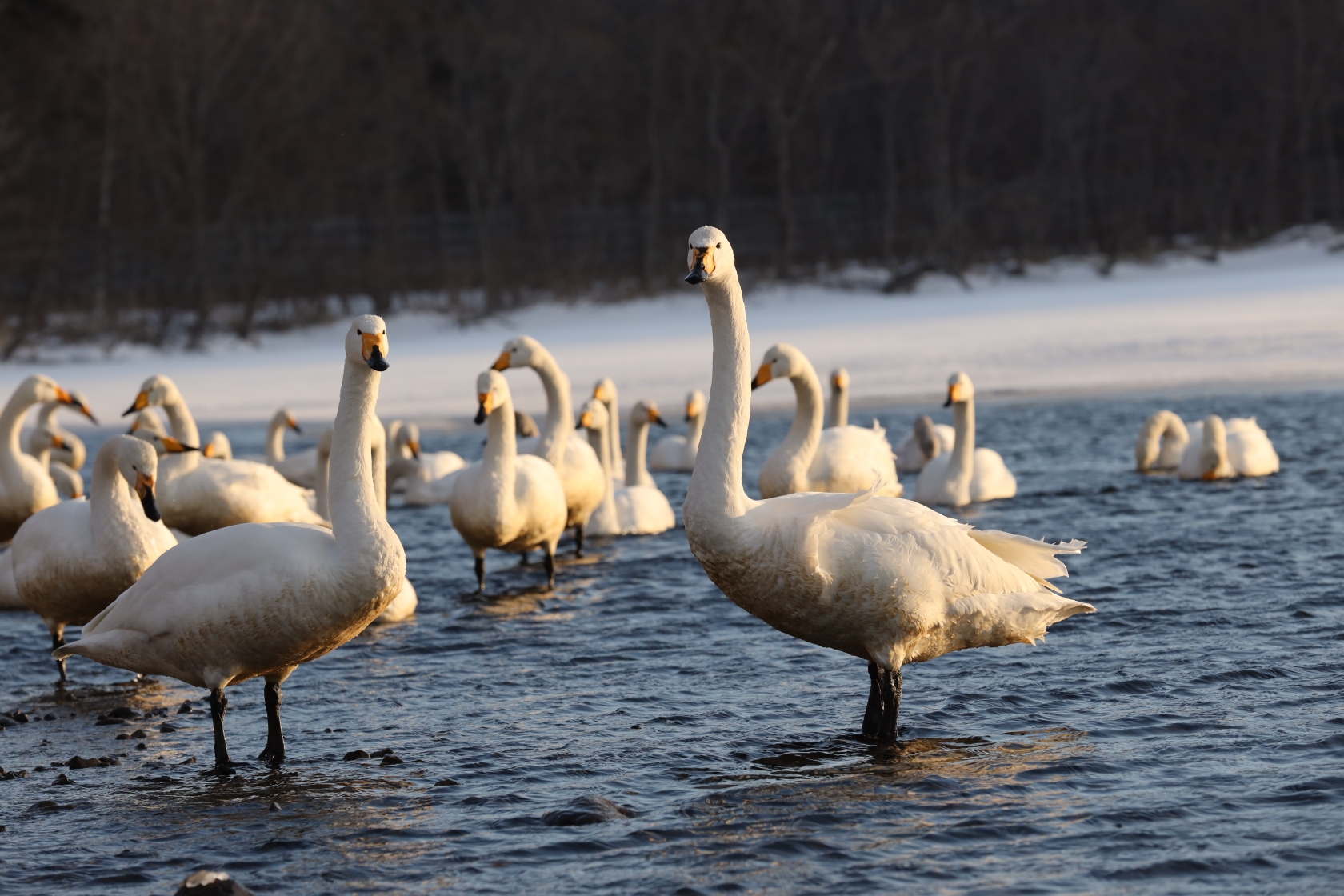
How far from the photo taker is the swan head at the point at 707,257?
5.54m

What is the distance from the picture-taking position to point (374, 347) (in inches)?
219

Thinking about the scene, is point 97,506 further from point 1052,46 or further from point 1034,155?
point 1034,155

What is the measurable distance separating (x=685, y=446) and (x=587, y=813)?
908 centimetres

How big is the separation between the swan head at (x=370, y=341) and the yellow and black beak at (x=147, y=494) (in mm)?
1228

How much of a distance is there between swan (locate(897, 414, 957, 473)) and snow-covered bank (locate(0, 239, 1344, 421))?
420 centimetres

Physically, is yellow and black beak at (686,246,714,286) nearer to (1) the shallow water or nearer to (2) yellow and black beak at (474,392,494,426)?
(1) the shallow water

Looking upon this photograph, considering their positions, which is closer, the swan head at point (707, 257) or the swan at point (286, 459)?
the swan head at point (707, 257)

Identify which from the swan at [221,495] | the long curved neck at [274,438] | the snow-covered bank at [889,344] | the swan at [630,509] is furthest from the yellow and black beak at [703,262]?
the snow-covered bank at [889,344]

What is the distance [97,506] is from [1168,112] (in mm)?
38561

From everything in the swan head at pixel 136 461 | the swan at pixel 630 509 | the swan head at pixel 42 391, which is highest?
the swan head at pixel 42 391

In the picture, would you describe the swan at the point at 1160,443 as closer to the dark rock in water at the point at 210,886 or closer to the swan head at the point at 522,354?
the swan head at the point at 522,354

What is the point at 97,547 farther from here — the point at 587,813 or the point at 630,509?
the point at 630,509

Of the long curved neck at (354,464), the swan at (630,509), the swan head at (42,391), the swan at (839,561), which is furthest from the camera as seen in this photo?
the swan at (630,509)

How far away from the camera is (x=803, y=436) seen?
10.3 metres
